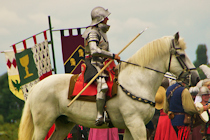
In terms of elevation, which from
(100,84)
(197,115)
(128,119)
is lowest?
(197,115)

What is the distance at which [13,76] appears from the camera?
1177cm

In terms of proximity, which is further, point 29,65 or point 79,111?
point 29,65

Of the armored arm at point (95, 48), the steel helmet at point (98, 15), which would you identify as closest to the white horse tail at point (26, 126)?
the armored arm at point (95, 48)

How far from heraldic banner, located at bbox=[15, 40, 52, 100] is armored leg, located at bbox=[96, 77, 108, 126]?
3.64 m

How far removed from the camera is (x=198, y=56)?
30031mm

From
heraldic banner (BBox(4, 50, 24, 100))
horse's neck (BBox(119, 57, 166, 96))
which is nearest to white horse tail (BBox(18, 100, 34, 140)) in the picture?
horse's neck (BBox(119, 57, 166, 96))

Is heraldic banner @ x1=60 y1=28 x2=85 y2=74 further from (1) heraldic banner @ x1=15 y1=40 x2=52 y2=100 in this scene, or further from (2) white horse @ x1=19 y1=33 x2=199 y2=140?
(2) white horse @ x1=19 y1=33 x2=199 y2=140

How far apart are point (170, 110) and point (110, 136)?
6.48ft

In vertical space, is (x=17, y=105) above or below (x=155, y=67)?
below

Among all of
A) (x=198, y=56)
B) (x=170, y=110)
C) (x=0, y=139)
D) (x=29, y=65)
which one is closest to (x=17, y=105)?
(x=29, y=65)

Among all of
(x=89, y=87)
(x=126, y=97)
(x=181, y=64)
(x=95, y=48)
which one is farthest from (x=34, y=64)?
(x=181, y=64)

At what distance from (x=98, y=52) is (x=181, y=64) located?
1.37m

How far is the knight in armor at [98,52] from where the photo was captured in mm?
6062

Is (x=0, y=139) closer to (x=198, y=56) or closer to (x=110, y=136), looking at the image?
(x=110, y=136)
